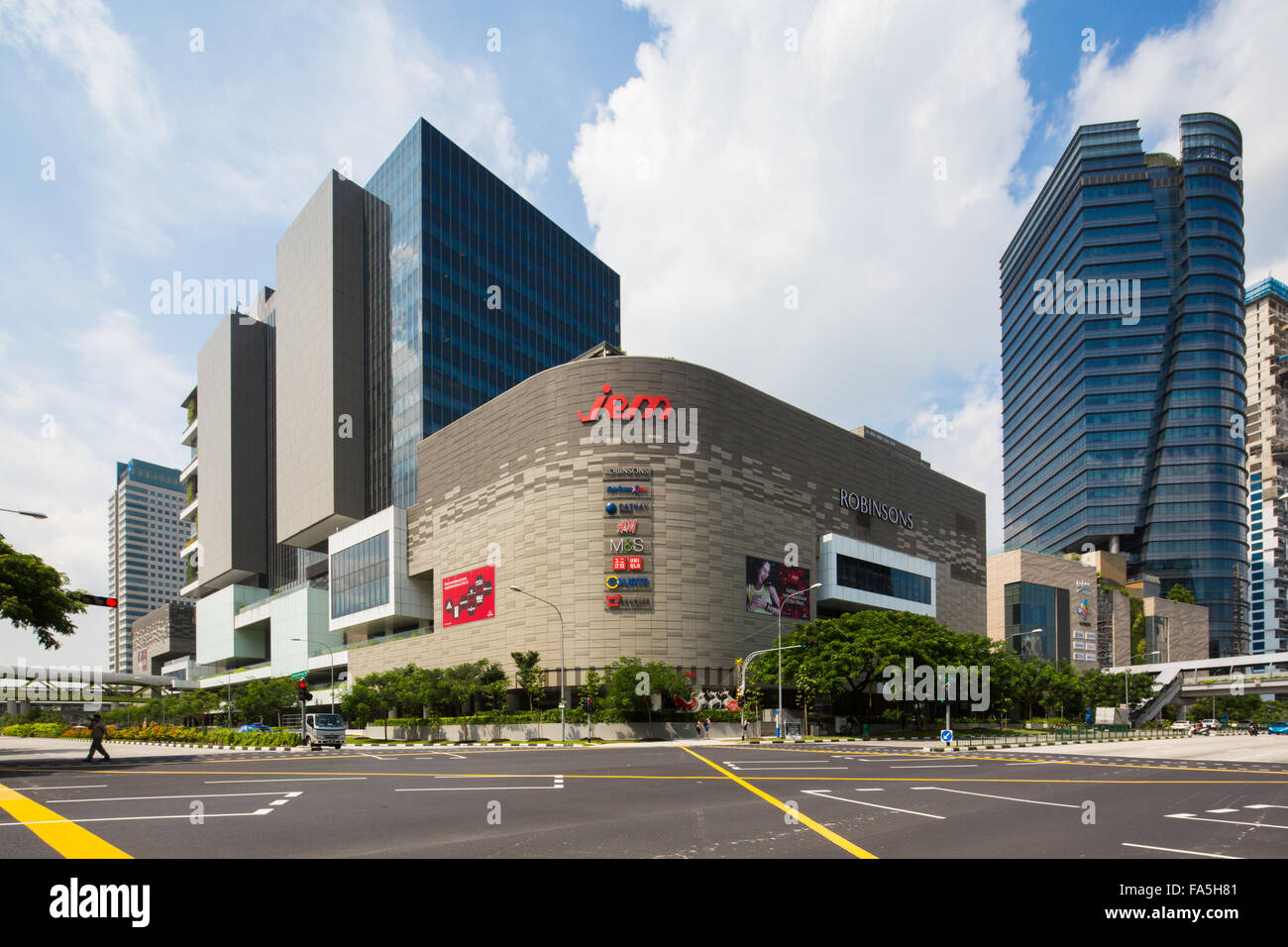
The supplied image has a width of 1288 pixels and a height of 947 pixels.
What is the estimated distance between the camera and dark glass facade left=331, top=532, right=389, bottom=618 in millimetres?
81562

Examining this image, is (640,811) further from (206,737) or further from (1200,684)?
(1200,684)

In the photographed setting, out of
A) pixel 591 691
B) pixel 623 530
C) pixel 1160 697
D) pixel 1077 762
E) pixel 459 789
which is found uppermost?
pixel 623 530

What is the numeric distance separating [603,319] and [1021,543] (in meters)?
127

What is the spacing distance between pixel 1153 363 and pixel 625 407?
141 m

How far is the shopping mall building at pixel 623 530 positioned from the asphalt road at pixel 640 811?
36.6 metres

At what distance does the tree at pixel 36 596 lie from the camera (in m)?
30.3

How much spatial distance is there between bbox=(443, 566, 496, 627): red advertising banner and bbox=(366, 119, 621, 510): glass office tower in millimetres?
14385

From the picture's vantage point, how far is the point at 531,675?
6122cm

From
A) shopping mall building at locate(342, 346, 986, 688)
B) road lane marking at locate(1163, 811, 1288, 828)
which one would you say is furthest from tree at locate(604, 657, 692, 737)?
road lane marking at locate(1163, 811, 1288, 828)

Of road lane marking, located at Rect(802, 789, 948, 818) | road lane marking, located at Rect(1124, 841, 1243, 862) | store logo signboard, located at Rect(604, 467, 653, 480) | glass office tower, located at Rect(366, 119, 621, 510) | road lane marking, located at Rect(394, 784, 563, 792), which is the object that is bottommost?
road lane marking, located at Rect(394, 784, 563, 792)

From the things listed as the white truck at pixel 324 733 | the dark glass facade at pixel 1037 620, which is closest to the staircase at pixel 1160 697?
the dark glass facade at pixel 1037 620

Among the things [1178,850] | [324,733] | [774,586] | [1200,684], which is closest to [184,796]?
[1178,850]

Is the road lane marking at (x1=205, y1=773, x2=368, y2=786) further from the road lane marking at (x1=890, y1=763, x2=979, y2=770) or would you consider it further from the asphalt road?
the road lane marking at (x1=890, y1=763, x2=979, y2=770)
